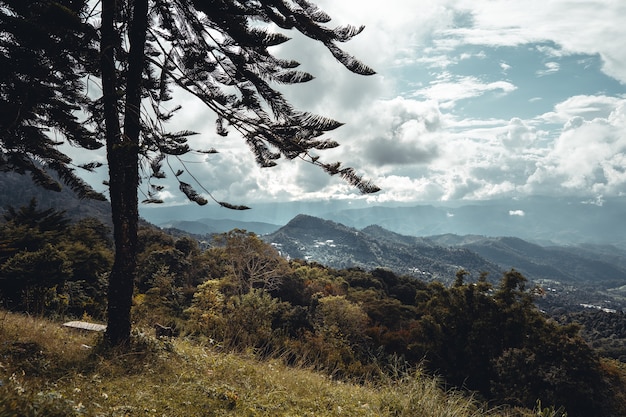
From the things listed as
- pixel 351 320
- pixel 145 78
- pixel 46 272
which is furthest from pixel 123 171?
pixel 351 320

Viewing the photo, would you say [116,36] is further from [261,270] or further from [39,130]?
[261,270]

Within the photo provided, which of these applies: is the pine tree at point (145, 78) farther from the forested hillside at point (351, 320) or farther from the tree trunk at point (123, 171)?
the forested hillside at point (351, 320)

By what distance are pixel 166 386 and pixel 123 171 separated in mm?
2982

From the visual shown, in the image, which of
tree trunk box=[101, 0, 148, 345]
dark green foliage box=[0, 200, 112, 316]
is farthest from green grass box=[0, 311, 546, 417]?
dark green foliage box=[0, 200, 112, 316]

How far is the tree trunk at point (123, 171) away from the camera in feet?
15.5

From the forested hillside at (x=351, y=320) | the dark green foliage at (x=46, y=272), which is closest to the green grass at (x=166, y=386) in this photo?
the forested hillside at (x=351, y=320)

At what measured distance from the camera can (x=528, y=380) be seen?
59.9ft

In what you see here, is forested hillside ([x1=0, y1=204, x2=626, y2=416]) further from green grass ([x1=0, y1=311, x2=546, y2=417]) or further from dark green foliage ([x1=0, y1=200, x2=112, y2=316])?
green grass ([x1=0, y1=311, x2=546, y2=417])

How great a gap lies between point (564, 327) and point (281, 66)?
82.6 ft

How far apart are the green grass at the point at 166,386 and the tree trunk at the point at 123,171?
552mm

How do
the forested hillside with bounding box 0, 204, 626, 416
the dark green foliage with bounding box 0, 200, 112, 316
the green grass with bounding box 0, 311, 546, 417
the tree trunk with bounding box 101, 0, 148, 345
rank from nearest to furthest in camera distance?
the green grass with bounding box 0, 311, 546, 417 < the tree trunk with bounding box 101, 0, 148, 345 < the dark green foliage with bounding box 0, 200, 112, 316 < the forested hillside with bounding box 0, 204, 626, 416

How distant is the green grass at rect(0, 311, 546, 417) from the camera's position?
3.28 meters

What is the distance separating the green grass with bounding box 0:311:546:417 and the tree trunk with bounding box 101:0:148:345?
55cm

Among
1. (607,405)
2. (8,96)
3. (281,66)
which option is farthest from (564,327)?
(8,96)
